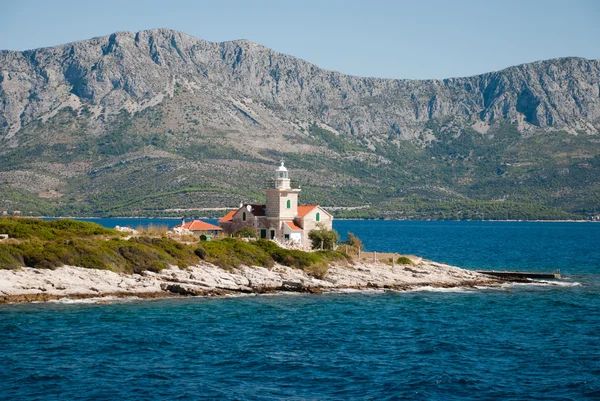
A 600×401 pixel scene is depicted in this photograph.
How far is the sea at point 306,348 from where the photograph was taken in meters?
27.8

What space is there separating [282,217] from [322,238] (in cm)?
348

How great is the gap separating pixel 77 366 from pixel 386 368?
11426 millimetres

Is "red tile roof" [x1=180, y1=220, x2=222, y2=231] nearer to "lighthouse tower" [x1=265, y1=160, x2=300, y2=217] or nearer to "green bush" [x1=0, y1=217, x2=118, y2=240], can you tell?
"lighthouse tower" [x1=265, y1=160, x2=300, y2=217]

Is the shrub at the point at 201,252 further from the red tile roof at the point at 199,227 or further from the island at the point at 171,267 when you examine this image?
the red tile roof at the point at 199,227

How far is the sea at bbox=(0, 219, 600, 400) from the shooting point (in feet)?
91.2

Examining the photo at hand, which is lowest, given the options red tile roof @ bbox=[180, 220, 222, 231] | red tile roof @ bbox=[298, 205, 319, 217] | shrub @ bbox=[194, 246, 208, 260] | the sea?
the sea

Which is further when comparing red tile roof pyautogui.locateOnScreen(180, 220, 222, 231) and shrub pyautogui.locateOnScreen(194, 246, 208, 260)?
red tile roof pyautogui.locateOnScreen(180, 220, 222, 231)

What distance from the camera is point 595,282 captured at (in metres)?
61.0

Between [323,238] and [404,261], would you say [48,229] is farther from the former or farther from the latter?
[404,261]

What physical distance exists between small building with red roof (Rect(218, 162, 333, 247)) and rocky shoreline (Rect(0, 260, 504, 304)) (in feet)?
21.1

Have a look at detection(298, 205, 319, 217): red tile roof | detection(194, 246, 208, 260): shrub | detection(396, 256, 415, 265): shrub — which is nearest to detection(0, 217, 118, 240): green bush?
detection(194, 246, 208, 260): shrub

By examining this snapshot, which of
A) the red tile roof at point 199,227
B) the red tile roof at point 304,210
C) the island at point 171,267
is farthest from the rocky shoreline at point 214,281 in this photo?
the red tile roof at point 199,227

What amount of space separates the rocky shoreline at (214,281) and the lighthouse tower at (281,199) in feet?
24.8

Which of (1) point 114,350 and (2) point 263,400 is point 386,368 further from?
(1) point 114,350
